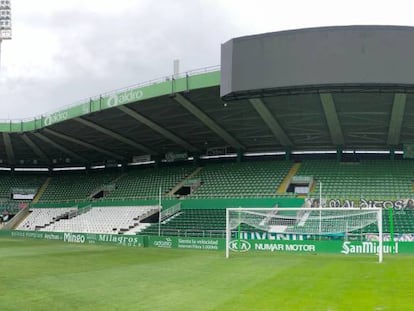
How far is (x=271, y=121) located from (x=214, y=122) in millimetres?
4887

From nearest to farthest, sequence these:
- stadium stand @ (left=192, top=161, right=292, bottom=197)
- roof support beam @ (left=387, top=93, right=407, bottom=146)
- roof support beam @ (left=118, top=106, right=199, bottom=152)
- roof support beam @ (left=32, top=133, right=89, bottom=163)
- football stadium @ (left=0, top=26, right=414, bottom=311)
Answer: football stadium @ (left=0, top=26, right=414, bottom=311) → roof support beam @ (left=387, top=93, right=407, bottom=146) → roof support beam @ (left=118, top=106, right=199, bottom=152) → stadium stand @ (left=192, top=161, right=292, bottom=197) → roof support beam @ (left=32, top=133, right=89, bottom=163)

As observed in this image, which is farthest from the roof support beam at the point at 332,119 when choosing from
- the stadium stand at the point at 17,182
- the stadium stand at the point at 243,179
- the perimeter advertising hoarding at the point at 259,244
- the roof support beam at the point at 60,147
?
the stadium stand at the point at 17,182

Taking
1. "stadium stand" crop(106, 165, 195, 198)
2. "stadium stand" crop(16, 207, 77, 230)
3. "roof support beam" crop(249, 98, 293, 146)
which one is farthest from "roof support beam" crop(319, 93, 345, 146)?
"stadium stand" crop(16, 207, 77, 230)

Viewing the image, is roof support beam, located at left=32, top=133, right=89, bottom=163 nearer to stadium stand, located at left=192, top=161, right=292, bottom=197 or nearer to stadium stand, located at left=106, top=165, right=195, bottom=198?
stadium stand, located at left=106, top=165, right=195, bottom=198

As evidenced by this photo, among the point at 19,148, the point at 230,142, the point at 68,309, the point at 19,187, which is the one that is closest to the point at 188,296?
the point at 68,309

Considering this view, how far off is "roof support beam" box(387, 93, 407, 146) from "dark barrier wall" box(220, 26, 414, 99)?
148 inches

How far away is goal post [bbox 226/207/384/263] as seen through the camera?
101 ft

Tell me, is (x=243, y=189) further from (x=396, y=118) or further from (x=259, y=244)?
(x=396, y=118)

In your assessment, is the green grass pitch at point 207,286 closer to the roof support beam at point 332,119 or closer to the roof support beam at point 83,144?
the roof support beam at point 332,119

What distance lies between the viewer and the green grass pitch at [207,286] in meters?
12.1

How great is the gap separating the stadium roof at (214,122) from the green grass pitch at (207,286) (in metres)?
14.4

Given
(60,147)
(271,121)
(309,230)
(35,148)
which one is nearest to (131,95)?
(271,121)

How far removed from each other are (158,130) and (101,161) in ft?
73.0

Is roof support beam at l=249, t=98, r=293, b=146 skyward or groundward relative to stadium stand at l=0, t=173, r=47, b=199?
skyward
